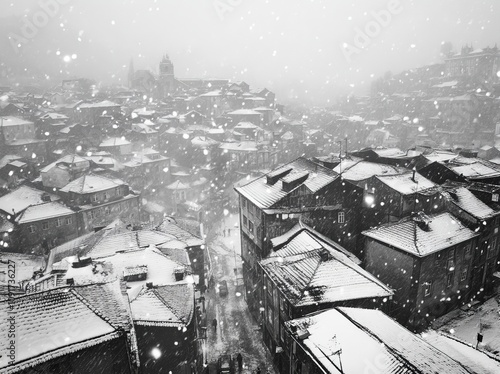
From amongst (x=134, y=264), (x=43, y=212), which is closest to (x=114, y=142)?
(x=43, y=212)

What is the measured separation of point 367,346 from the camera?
50.1 ft

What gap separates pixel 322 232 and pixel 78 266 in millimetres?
19755

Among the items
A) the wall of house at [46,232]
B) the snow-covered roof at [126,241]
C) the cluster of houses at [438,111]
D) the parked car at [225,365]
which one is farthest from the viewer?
the cluster of houses at [438,111]

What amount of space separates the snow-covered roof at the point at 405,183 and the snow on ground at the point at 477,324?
10.9m

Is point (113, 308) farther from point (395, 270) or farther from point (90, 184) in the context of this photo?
point (90, 184)

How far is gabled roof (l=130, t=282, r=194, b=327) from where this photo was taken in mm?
18500

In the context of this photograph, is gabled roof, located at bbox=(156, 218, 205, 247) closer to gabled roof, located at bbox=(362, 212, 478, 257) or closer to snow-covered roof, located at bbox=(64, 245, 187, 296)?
snow-covered roof, located at bbox=(64, 245, 187, 296)

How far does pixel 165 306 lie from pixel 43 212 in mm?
31204

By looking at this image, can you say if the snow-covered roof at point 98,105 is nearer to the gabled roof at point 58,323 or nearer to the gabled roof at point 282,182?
the gabled roof at point 282,182

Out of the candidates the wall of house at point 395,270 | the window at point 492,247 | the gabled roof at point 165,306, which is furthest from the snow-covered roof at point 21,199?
the window at point 492,247

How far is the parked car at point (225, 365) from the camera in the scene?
23.4 meters

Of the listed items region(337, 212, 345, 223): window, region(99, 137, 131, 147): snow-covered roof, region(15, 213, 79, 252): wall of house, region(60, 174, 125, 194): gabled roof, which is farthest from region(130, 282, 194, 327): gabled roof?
region(99, 137, 131, 147): snow-covered roof

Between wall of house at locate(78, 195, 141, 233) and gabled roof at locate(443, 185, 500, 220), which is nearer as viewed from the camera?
gabled roof at locate(443, 185, 500, 220)

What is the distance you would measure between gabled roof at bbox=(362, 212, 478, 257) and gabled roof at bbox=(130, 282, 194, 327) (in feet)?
51.9
